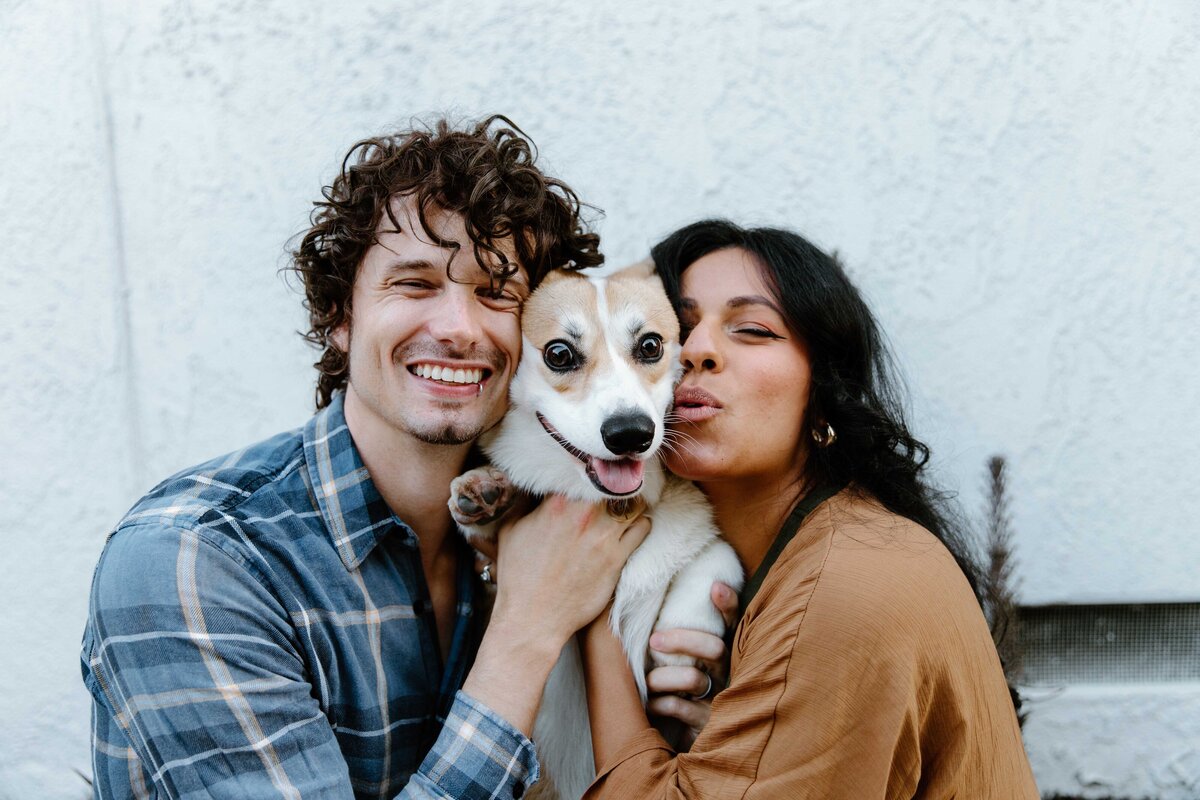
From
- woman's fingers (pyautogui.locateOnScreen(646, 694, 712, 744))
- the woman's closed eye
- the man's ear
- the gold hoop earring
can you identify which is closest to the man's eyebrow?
the man's ear

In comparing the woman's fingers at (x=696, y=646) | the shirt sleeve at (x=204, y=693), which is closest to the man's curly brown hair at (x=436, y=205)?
the shirt sleeve at (x=204, y=693)

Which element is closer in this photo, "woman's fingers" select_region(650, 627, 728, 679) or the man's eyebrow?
the man's eyebrow

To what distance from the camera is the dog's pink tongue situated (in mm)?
1841

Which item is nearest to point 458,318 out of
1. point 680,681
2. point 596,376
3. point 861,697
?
point 596,376

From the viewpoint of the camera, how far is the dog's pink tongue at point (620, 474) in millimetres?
1841

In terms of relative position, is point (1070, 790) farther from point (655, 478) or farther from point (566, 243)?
point (566, 243)

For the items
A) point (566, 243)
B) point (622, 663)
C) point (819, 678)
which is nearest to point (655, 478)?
point (622, 663)

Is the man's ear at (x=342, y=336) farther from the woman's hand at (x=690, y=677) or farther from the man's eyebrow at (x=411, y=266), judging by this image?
the woman's hand at (x=690, y=677)

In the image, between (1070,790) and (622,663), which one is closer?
(622,663)

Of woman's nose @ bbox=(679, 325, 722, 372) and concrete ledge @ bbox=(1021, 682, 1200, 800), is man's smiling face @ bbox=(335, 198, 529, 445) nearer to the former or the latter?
woman's nose @ bbox=(679, 325, 722, 372)

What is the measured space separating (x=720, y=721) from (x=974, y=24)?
240 cm

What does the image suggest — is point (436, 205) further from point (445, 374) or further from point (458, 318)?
point (445, 374)

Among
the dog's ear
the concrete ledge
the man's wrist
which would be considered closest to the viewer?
the man's wrist

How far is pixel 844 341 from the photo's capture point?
6.36 ft
